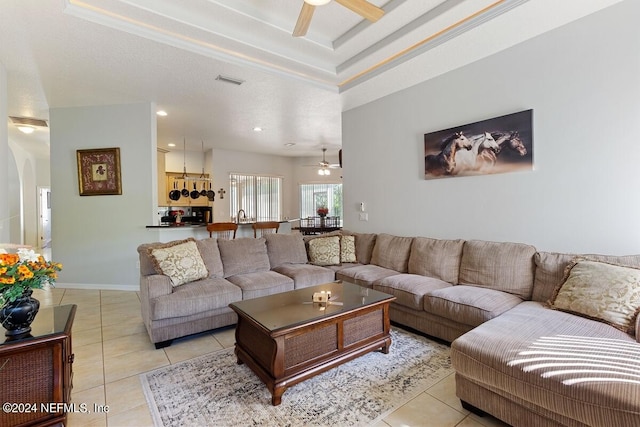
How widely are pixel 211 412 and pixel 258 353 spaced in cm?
42

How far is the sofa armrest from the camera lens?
105 inches

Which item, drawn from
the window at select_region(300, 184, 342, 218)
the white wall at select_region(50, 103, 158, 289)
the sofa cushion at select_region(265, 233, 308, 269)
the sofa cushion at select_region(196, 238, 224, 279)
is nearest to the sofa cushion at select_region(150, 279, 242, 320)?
the sofa cushion at select_region(196, 238, 224, 279)

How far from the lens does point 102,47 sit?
9.68 ft

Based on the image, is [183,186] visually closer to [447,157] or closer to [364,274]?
[364,274]

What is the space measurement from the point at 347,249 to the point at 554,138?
8.35 feet

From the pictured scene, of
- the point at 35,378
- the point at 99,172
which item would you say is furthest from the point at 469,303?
the point at 99,172

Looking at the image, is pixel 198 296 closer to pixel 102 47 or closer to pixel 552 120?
pixel 102 47

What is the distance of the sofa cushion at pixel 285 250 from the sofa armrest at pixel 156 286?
135cm

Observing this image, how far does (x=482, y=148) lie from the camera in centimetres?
316

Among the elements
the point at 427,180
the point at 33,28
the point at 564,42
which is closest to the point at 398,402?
the point at 427,180

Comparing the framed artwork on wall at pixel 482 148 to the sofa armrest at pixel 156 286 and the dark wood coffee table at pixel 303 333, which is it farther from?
the sofa armrest at pixel 156 286

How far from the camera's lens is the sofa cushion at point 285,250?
3.92m

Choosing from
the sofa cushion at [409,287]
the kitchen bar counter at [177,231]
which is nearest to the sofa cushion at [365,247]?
the sofa cushion at [409,287]

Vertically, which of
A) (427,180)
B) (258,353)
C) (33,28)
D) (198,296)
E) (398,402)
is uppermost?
(33,28)
